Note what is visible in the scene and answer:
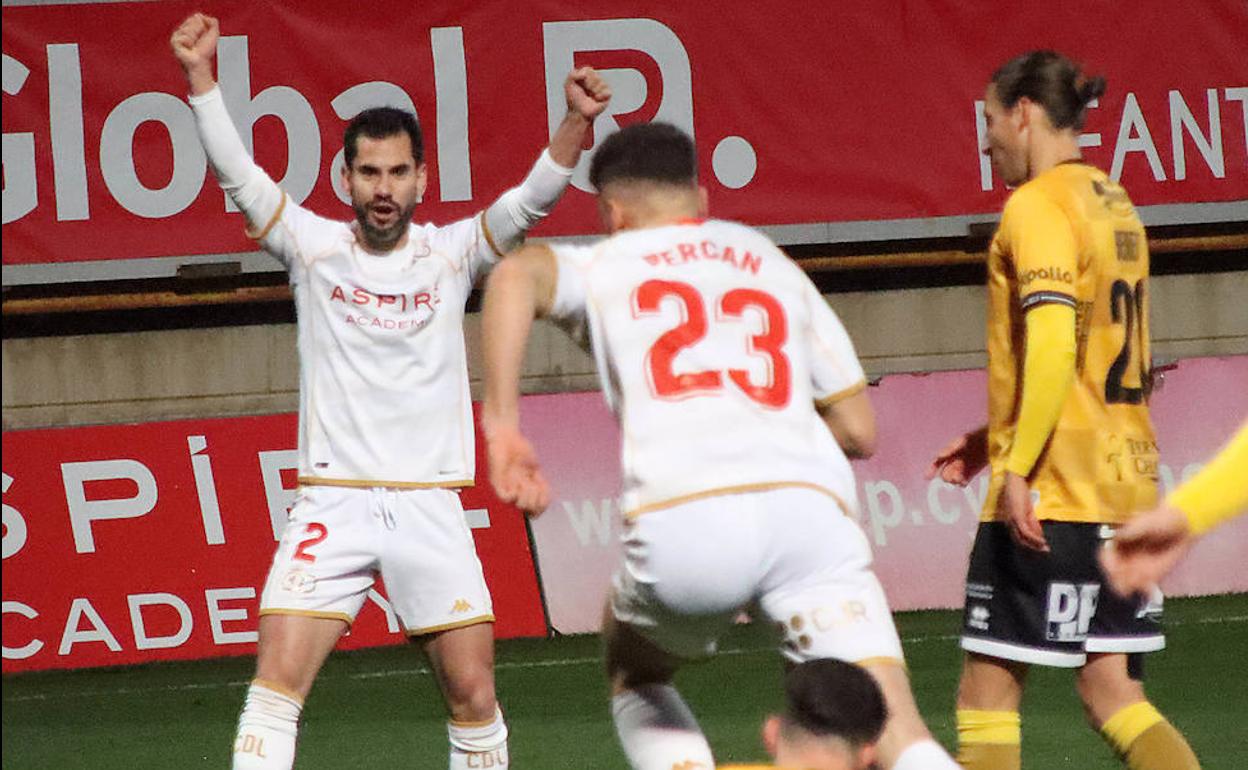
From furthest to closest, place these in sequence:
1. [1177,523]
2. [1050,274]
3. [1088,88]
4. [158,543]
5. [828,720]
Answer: [158,543] → [1088,88] → [1050,274] → [828,720] → [1177,523]

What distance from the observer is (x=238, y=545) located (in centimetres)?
1066

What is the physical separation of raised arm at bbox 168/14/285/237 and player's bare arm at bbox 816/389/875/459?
1.92 metres

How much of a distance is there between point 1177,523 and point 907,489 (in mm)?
8147

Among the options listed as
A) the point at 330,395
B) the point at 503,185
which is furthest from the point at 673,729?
the point at 503,185

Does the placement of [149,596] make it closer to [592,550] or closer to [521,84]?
[592,550]

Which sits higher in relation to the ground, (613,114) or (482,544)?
(613,114)

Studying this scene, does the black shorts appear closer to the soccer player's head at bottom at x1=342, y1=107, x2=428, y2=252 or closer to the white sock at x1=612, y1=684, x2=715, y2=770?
the white sock at x1=612, y1=684, x2=715, y2=770

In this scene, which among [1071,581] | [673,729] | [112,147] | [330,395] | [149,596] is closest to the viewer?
[673,729]

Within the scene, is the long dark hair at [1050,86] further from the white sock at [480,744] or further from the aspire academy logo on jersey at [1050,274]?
the white sock at [480,744]

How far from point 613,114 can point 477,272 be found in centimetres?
639

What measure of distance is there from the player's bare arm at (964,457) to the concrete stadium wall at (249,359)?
6857 millimetres

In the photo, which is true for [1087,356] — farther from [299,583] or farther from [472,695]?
[299,583]

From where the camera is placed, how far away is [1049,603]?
5.11 metres

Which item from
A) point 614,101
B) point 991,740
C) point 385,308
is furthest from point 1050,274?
point 614,101
